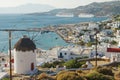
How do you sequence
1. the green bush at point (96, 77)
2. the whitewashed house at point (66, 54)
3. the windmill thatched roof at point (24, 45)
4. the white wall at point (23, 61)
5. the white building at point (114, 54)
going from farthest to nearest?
the whitewashed house at point (66, 54)
the white building at point (114, 54)
the white wall at point (23, 61)
the windmill thatched roof at point (24, 45)
the green bush at point (96, 77)

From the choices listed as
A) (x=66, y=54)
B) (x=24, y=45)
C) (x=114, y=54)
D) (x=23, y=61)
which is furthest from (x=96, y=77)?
(x=66, y=54)

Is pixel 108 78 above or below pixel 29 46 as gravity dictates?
below

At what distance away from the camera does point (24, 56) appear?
97.4ft

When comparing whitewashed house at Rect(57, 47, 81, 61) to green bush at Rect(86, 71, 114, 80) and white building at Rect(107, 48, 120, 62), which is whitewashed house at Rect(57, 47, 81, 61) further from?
green bush at Rect(86, 71, 114, 80)

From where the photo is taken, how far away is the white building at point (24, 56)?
1162 inches

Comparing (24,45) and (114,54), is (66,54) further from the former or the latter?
(24,45)

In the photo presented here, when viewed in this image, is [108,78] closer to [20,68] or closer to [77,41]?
[20,68]

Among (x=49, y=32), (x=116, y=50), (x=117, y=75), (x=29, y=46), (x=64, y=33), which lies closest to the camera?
(x=117, y=75)

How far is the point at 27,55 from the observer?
2966cm

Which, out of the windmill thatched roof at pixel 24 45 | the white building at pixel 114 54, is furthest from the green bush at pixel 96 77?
the white building at pixel 114 54

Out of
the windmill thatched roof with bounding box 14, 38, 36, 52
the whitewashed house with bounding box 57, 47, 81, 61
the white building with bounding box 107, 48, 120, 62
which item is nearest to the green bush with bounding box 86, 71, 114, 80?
the windmill thatched roof with bounding box 14, 38, 36, 52

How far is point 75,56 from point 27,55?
635 inches

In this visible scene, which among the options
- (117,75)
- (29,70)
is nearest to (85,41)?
(29,70)

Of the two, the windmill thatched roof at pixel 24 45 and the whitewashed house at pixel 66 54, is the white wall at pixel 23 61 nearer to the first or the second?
the windmill thatched roof at pixel 24 45
